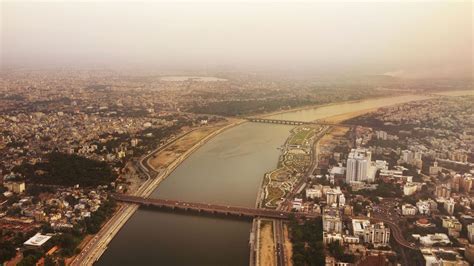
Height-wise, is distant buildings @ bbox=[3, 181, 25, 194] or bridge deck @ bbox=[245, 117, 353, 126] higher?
bridge deck @ bbox=[245, 117, 353, 126]

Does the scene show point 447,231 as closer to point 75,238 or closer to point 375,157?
point 375,157

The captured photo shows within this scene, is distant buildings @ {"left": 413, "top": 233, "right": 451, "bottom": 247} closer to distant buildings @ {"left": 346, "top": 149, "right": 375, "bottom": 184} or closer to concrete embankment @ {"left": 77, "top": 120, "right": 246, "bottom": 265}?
distant buildings @ {"left": 346, "top": 149, "right": 375, "bottom": 184}

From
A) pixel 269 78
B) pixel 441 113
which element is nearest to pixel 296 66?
pixel 269 78

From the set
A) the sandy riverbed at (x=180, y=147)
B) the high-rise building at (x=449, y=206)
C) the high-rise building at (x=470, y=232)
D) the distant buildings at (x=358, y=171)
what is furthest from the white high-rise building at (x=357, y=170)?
the sandy riverbed at (x=180, y=147)

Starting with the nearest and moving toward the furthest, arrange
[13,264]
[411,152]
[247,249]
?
1. [13,264]
2. [247,249]
3. [411,152]

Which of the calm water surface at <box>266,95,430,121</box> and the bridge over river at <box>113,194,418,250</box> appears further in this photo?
the calm water surface at <box>266,95,430,121</box>

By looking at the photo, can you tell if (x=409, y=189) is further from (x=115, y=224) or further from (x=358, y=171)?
(x=115, y=224)

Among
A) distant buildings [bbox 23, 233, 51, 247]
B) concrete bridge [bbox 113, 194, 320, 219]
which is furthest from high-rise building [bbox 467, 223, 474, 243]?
distant buildings [bbox 23, 233, 51, 247]

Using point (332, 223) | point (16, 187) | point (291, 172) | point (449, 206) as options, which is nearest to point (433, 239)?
point (449, 206)
